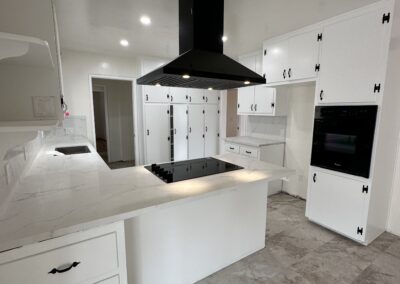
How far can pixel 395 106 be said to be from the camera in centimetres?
228

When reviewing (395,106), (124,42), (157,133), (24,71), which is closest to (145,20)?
(124,42)

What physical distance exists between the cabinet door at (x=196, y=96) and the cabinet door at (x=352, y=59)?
278cm

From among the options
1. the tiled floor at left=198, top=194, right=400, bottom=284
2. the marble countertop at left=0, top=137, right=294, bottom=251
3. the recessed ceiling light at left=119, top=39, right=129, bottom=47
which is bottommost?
the tiled floor at left=198, top=194, right=400, bottom=284

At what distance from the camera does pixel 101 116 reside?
30.6 ft

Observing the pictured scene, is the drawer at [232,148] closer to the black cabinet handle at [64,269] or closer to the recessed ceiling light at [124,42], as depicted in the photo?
the recessed ceiling light at [124,42]

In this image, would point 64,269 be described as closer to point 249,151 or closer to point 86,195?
point 86,195

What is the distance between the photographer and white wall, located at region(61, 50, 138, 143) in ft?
12.7

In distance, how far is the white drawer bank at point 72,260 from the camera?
0.94 metres

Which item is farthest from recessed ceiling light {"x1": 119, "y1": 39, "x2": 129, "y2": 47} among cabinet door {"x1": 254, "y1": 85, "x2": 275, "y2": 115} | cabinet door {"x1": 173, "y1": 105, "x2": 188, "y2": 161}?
cabinet door {"x1": 254, "y1": 85, "x2": 275, "y2": 115}

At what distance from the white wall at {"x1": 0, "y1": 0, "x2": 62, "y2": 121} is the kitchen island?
0.56 m

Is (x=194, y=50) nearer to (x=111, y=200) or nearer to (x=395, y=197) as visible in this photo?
(x=111, y=200)

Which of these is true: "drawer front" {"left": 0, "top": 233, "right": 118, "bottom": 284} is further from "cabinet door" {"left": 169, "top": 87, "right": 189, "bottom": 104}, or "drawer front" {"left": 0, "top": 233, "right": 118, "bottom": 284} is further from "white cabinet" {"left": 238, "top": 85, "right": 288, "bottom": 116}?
"cabinet door" {"left": 169, "top": 87, "right": 189, "bottom": 104}

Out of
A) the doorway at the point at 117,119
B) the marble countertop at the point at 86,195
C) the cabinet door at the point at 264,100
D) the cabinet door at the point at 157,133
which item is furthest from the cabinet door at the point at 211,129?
the marble countertop at the point at 86,195

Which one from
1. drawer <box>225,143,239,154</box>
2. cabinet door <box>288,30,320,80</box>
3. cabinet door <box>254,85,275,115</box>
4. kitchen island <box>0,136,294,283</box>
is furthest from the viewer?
drawer <box>225,143,239,154</box>
